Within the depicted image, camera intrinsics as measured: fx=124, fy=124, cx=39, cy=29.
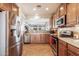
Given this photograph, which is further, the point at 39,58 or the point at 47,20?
the point at 47,20

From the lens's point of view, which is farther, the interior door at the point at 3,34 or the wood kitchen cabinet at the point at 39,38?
the wood kitchen cabinet at the point at 39,38

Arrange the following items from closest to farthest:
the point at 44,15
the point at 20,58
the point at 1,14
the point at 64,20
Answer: the point at 20,58 < the point at 1,14 < the point at 64,20 < the point at 44,15

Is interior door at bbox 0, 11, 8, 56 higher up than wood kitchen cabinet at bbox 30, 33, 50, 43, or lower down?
higher up

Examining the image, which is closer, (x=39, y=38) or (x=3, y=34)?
(x=3, y=34)

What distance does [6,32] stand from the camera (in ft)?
7.52

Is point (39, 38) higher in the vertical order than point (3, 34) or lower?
lower

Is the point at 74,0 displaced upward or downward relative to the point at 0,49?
upward

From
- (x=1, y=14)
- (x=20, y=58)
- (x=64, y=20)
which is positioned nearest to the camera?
(x=20, y=58)

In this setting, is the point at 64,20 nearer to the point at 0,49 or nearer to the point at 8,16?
the point at 8,16

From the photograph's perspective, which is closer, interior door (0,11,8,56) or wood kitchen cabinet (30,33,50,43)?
interior door (0,11,8,56)

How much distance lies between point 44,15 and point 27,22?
1.07 m

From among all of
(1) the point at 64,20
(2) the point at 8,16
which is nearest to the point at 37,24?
(1) the point at 64,20

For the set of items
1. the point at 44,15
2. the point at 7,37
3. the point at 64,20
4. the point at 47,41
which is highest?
the point at 44,15

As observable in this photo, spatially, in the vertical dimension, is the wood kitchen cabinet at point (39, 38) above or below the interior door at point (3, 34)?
below
